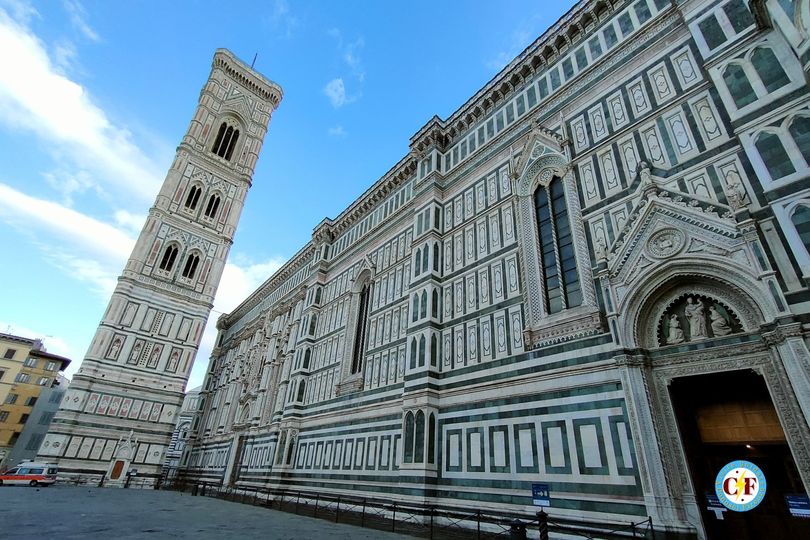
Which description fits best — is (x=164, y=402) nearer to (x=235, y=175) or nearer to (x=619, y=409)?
(x=235, y=175)

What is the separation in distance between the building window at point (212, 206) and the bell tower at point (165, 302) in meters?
0.11

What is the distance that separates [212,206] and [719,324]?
4294 centimetres

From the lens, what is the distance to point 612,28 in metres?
15.9

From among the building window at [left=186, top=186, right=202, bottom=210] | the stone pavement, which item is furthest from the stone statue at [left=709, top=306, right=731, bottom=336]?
the building window at [left=186, top=186, right=202, bottom=210]

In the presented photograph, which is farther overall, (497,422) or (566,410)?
(497,422)

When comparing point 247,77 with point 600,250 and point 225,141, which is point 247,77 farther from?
point 600,250

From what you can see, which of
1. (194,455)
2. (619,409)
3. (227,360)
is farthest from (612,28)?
(194,455)

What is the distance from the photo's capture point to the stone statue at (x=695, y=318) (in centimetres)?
998

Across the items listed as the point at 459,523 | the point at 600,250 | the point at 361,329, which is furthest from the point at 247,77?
the point at 459,523

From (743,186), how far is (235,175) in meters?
43.8

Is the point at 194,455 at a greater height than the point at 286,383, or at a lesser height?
lesser

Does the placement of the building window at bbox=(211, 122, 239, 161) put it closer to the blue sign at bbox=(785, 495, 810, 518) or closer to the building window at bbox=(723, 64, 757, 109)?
the building window at bbox=(723, 64, 757, 109)

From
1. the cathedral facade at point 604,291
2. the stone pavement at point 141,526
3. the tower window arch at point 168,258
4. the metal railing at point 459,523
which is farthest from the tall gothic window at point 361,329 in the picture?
the tower window arch at point 168,258

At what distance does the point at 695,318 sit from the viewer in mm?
10133
